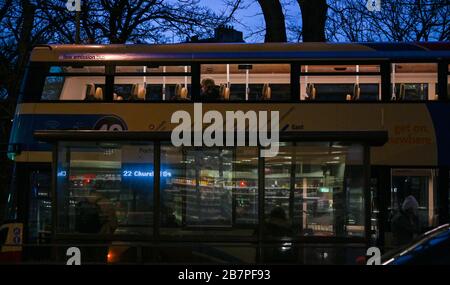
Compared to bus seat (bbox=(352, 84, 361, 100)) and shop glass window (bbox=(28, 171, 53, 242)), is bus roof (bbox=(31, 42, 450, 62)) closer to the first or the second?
bus seat (bbox=(352, 84, 361, 100))

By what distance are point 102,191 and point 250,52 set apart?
158 inches

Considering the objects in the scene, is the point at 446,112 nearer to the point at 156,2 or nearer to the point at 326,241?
the point at 326,241

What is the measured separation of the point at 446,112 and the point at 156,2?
53.5ft

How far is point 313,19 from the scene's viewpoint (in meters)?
16.9

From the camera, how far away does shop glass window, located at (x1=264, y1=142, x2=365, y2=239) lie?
28.8 ft

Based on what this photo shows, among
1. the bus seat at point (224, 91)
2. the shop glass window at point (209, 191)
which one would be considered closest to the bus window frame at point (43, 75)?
the bus seat at point (224, 91)


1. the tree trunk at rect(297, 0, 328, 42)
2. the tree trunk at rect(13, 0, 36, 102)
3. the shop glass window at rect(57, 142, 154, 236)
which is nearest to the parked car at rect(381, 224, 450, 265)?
the shop glass window at rect(57, 142, 154, 236)

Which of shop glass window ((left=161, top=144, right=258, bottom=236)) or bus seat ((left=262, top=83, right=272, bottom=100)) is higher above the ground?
bus seat ((left=262, top=83, right=272, bottom=100))

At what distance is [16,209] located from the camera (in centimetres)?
1134

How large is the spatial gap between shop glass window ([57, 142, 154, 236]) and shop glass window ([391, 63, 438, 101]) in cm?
496
